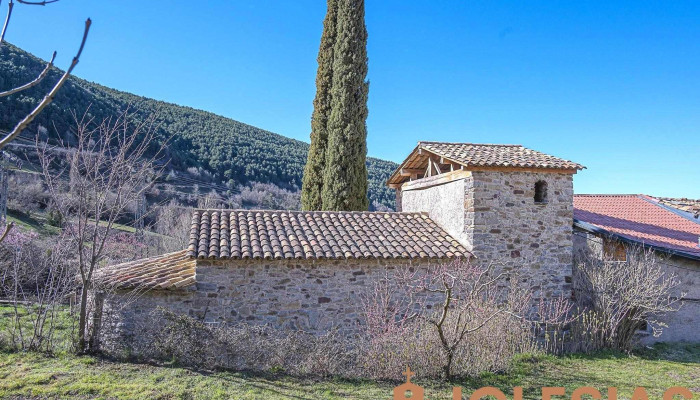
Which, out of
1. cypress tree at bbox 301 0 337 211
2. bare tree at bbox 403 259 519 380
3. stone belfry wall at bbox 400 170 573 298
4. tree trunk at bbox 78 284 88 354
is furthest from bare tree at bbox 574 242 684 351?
tree trunk at bbox 78 284 88 354

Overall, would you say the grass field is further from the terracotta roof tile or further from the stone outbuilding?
the terracotta roof tile

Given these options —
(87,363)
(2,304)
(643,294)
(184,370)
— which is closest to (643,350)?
(643,294)

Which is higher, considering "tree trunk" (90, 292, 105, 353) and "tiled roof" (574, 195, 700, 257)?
"tiled roof" (574, 195, 700, 257)

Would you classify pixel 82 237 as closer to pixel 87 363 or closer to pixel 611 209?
pixel 87 363

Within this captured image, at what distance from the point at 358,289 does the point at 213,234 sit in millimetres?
3219

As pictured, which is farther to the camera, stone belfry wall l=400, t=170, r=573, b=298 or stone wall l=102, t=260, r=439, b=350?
stone belfry wall l=400, t=170, r=573, b=298

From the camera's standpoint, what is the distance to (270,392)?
21.0 feet

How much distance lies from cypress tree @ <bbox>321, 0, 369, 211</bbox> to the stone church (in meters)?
3.27

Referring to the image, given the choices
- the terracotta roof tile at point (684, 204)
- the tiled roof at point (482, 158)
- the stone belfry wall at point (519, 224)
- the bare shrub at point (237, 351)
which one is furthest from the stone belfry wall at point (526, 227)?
the terracotta roof tile at point (684, 204)

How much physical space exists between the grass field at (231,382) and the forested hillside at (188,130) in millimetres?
21130

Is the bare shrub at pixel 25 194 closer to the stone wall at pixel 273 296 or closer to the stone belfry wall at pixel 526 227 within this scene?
the stone wall at pixel 273 296

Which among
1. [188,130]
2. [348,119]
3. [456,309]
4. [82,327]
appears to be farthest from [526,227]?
[188,130]

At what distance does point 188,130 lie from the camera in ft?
124

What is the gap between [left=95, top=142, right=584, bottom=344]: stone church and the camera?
8.90 m
